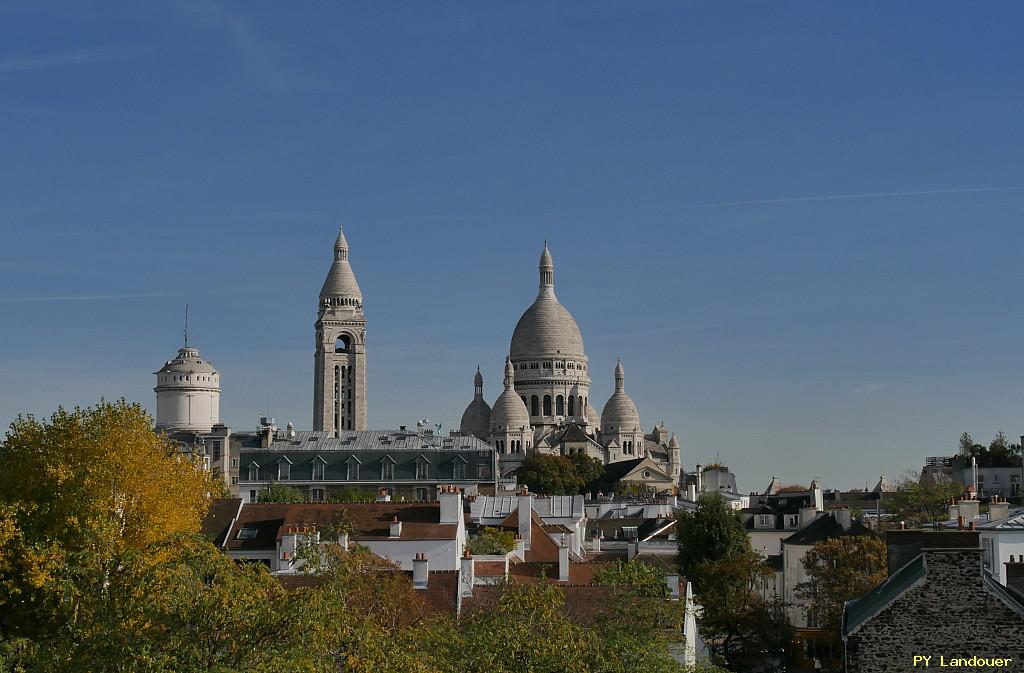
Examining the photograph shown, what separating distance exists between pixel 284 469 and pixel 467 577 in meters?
102

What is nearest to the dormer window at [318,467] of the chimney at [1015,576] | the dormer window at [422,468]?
the dormer window at [422,468]

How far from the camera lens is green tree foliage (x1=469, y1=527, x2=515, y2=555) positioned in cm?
5541

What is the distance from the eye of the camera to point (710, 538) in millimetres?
80812

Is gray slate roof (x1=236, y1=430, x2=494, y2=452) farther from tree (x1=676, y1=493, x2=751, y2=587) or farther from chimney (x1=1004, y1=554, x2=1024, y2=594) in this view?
chimney (x1=1004, y1=554, x2=1024, y2=594)

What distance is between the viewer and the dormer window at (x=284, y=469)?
142625 millimetres

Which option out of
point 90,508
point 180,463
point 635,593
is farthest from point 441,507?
point 635,593

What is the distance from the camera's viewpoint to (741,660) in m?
59.3

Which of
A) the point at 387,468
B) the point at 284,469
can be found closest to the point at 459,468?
the point at 387,468

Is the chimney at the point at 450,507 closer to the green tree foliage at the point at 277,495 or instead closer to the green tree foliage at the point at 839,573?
the green tree foliage at the point at 839,573

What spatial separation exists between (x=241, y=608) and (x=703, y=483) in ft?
553

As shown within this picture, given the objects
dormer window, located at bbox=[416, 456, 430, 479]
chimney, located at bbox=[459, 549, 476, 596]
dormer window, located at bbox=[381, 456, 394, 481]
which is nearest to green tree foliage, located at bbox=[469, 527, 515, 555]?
chimney, located at bbox=[459, 549, 476, 596]

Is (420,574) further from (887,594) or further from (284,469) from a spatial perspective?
(284,469)

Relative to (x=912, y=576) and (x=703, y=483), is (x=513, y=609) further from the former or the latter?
(x=703, y=483)

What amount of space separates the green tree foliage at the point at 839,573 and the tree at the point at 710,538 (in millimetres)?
7899
